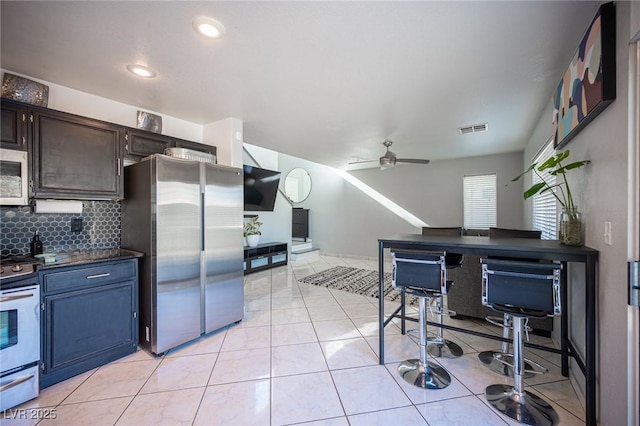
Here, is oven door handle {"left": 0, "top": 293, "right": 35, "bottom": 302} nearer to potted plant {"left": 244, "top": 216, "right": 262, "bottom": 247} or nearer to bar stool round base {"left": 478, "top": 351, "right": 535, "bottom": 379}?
bar stool round base {"left": 478, "top": 351, "right": 535, "bottom": 379}

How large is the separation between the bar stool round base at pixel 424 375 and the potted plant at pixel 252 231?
429cm

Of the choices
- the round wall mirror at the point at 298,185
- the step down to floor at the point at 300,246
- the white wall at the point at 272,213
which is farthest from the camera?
the round wall mirror at the point at 298,185

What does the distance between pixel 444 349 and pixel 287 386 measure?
5.11 feet

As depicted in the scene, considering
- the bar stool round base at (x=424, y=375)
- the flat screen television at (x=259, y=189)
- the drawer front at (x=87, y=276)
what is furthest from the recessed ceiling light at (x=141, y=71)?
the bar stool round base at (x=424, y=375)

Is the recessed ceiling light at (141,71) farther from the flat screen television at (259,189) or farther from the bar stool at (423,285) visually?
the flat screen television at (259,189)

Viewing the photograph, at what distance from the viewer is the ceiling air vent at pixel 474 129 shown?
373 centimetres

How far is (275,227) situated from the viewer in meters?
6.73

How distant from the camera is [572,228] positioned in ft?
5.88

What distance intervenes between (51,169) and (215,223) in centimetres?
141

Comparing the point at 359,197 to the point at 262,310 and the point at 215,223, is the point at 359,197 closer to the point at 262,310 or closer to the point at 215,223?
the point at 262,310

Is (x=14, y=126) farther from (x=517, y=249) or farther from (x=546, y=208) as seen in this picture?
(x=546, y=208)

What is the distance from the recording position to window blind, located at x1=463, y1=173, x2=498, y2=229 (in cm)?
574

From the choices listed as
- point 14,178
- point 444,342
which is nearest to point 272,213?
point 14,178

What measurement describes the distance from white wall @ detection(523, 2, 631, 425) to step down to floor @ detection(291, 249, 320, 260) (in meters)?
6.02
